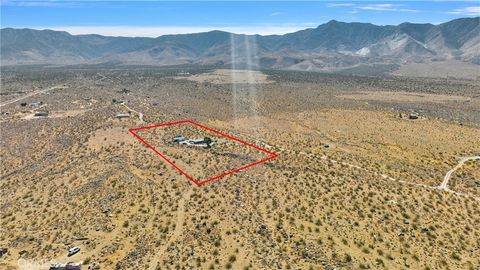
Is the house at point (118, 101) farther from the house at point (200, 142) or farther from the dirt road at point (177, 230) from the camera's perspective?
the dirt road at point (177, 230)

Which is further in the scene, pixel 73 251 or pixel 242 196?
pixel 242 196

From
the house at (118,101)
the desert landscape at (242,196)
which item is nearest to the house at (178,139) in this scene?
the desert landscape at (242,196)

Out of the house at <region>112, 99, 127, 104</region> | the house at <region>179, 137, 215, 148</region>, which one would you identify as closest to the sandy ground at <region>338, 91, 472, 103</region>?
the house at <region>112, 99, 127, 104</region>

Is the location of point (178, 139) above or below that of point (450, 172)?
above

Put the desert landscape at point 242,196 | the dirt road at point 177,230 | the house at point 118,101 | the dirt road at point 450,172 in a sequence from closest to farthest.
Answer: the dirt road at point 177,230, the desert landscape at point 242,196, the dirt road at point 450,172, the house at point 118,101

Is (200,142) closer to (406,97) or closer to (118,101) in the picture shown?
(118,101)

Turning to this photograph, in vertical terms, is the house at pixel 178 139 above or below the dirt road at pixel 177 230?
above

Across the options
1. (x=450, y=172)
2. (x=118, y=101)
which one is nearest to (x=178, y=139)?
(x=450, y=172)

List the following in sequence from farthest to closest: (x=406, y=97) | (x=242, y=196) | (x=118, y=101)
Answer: (x=406, y=97)
(x=118, y=101)
(x=242, y=196)

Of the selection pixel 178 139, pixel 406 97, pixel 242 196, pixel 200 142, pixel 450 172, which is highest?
pixel 178 139

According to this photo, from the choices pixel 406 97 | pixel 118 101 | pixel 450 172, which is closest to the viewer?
pixel 450 172
